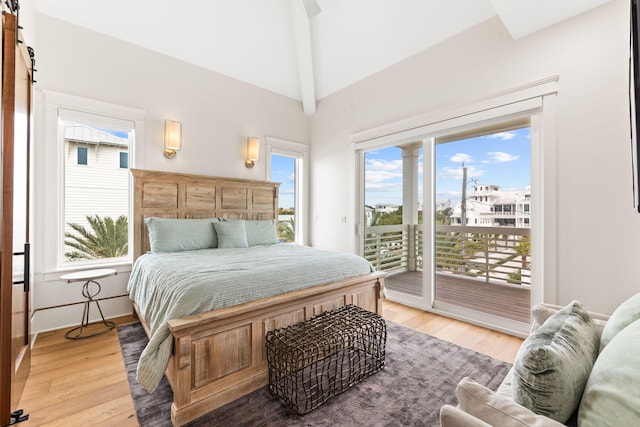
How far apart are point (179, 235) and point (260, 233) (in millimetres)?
956

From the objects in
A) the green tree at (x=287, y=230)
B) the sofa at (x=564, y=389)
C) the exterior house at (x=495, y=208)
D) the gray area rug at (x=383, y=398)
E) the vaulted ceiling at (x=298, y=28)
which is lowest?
the gray area rug at (x=383, y=398)

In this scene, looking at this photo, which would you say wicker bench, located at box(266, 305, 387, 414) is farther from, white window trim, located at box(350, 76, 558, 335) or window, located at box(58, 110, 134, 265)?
window, located at box(58, 110, 134, 265)

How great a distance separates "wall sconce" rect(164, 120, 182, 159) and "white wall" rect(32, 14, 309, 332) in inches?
3.9

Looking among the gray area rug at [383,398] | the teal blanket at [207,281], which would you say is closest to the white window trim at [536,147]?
the gray area rug at [383,398]

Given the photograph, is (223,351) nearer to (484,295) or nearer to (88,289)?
(88,289)

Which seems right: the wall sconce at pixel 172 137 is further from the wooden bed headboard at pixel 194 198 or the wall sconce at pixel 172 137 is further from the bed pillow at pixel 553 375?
the bed pillow at pixel 553 375

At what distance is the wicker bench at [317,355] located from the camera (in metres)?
1.73

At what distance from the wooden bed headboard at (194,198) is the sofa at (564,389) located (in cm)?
350

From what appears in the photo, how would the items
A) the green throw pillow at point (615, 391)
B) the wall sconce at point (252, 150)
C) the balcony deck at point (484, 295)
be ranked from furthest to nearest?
the wall sconce at point (252, 150) → the balcony deck at point (484, 295) → the green throw pillow at point (615, 391)

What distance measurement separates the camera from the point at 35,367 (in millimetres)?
2117

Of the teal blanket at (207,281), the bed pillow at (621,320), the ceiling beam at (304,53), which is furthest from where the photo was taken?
the ceiling beam at (304,53)

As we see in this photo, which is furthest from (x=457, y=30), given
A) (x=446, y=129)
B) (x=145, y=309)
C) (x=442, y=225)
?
(x=145, y=309)

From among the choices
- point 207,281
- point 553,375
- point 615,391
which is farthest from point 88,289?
point 615,391

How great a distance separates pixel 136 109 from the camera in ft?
10.8
